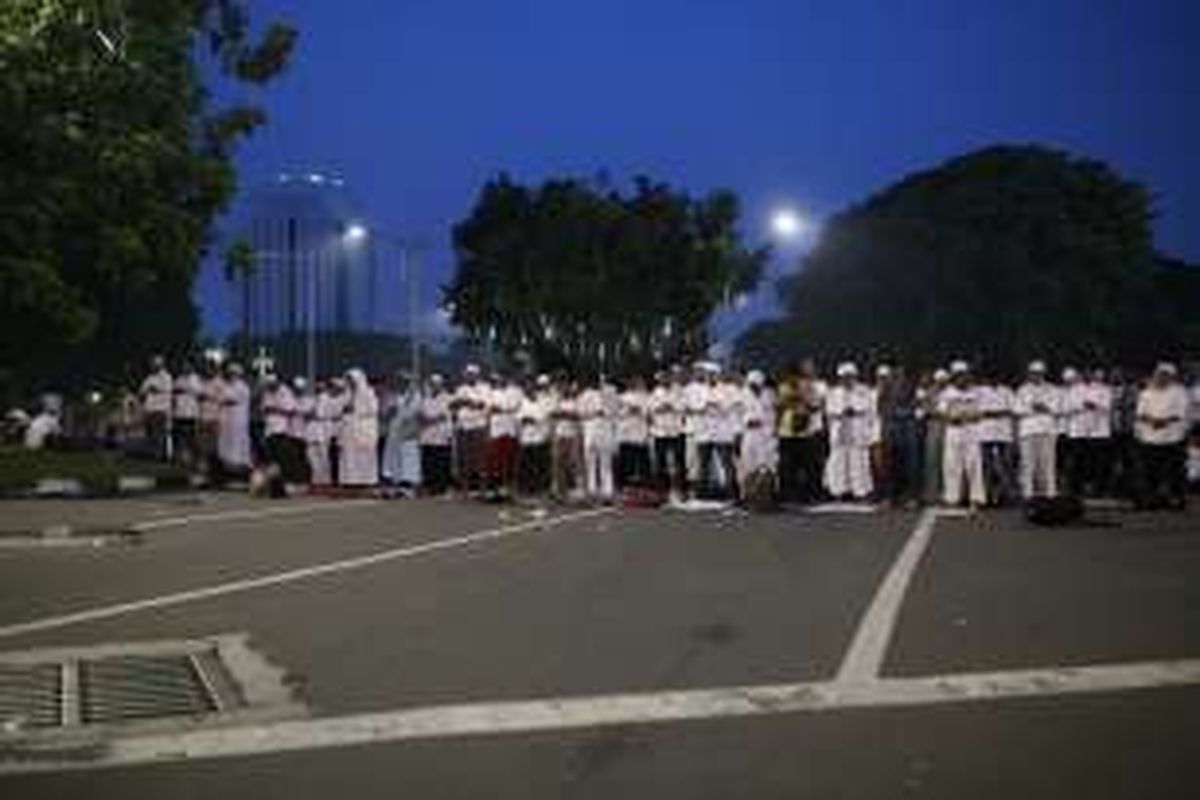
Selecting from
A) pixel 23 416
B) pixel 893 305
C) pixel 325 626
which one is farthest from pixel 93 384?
pixel 325 626

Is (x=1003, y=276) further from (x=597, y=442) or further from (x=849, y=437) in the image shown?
(x=849, y=437)

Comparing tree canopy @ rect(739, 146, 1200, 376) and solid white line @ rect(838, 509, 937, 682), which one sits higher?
tree canopy @ rect(739, 146, 1200, 376)

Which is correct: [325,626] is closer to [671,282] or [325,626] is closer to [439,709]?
[439,709]

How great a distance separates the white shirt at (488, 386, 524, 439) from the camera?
33969 millimetres

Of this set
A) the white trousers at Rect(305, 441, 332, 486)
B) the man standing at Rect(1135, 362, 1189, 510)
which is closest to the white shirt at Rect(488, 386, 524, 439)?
the white trousers at Rect(305, 441, 332, 486)

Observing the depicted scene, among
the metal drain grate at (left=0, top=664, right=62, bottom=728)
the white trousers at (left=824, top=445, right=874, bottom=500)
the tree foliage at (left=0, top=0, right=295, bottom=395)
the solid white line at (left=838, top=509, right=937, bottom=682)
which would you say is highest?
the tree foliage at (left=0, top=0, right=295, bottom=395)

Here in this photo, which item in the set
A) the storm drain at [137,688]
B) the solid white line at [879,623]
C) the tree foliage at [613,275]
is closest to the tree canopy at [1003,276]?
the tree foliage at [613,275]

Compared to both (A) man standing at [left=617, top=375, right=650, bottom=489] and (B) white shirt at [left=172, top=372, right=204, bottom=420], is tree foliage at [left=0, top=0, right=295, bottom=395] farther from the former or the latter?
(A) man standing at [left=617, top=375, right=650, bottom=489]

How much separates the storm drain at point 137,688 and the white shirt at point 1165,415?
688 inches

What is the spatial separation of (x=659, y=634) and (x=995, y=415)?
1716 centimetres

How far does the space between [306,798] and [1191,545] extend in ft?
46.8

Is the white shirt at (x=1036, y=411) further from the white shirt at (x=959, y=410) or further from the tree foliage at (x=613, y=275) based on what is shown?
the tree foliage at (x=613, y=275)

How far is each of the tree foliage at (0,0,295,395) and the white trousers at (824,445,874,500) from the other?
10.1m

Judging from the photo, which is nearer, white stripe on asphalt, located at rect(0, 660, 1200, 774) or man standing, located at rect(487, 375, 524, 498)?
white stripe on asphalt, located at rect(0, 660, 1200, 774)
